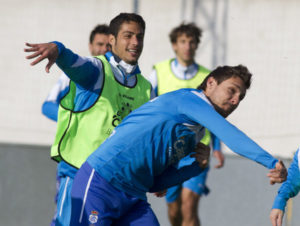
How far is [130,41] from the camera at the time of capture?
5.16 m

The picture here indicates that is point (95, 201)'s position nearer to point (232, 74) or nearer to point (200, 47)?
point (232, 74)

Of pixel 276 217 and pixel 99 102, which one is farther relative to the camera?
pixel 99 102

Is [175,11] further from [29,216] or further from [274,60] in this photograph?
[29,216]

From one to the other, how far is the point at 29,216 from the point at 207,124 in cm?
630

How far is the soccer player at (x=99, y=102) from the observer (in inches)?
199

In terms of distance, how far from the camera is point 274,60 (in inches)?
402

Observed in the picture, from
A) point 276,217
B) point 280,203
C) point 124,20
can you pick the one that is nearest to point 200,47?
point 124,20

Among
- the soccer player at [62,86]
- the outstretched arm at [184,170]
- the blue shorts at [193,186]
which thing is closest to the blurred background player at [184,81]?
the blue shorts at [193,186]

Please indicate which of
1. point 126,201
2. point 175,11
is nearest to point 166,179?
point 126,201

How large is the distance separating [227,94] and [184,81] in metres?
3.70

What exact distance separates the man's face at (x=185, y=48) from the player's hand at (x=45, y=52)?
3.60 meters

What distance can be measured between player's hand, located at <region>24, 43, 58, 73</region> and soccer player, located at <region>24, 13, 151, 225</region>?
2.07ft

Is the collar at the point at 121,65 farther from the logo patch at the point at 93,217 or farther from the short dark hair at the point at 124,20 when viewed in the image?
the logo patch at the point at 93,217

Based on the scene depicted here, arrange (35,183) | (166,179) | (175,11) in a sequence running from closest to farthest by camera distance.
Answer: (166,179), (35,183), (175,11)
